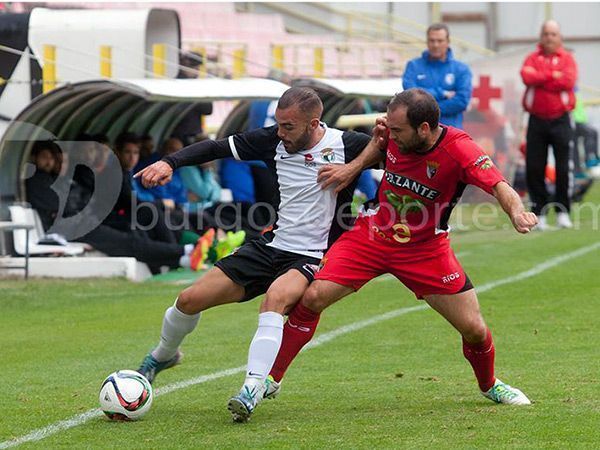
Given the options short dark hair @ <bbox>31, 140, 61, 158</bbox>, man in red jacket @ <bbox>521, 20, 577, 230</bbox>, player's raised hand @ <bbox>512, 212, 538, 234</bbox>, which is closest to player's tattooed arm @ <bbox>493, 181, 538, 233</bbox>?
player's raised hand @ <bbox>512, 212, 538, 234</bbox>

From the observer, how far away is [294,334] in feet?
24.8

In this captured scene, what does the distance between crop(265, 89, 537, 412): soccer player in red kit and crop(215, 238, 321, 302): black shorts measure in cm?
18

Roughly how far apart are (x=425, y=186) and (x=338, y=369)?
81.9 inches

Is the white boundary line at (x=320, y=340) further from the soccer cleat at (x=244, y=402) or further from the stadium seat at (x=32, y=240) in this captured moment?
the stadium seat at (x=32, y=240)

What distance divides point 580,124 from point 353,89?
501 inches

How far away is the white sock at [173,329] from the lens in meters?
7.75

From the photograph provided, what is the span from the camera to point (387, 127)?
7371 millimetres

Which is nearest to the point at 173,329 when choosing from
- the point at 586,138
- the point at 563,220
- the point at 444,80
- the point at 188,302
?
the point at 188,302

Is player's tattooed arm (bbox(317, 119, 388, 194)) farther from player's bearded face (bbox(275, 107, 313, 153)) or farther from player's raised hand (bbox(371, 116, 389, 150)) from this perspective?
player's bearded face (bbox(275, 107, 313, 153))

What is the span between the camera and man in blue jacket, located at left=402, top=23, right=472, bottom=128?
15781mm

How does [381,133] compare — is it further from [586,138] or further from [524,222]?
[586,138]

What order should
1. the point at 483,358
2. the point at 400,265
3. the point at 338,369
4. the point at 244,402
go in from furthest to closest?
the point at 338,369, the point at 483,358, the point at 400,265, the point at 244,402

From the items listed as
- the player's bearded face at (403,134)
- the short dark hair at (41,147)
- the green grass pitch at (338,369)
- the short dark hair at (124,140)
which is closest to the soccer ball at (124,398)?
the green grass pitch at (338,369)

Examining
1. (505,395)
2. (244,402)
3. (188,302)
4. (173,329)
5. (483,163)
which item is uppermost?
(483,163)
